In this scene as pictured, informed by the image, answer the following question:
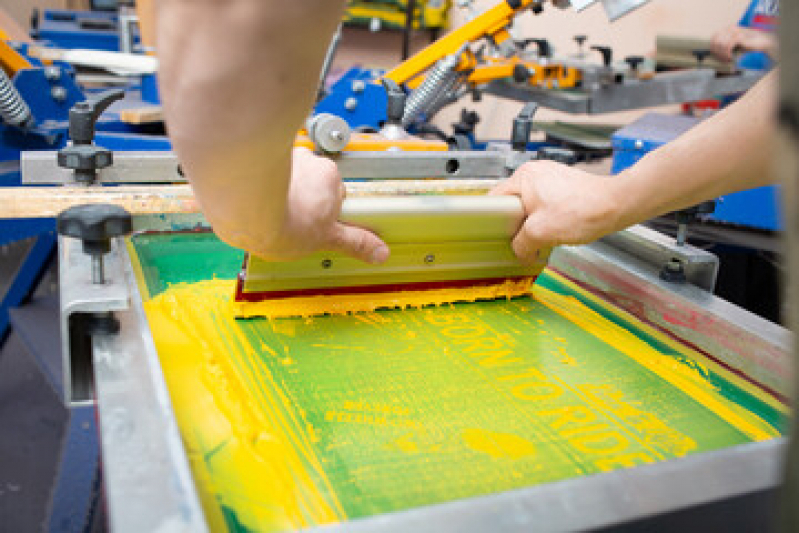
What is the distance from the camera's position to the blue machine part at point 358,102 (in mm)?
1938

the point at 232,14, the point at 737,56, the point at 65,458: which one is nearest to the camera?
the point at 232,14

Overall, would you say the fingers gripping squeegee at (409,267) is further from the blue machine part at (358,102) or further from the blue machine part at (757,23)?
the blue machine part at (757,23)

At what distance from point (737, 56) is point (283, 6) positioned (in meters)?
3.46

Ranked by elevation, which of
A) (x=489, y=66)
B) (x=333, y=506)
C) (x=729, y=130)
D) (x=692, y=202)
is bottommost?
(x=333, y=506)

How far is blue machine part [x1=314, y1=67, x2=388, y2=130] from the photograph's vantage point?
194 cm

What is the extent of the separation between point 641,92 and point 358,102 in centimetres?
144

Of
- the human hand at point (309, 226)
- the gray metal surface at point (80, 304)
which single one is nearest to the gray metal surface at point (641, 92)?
the human hand at point (309, 226)

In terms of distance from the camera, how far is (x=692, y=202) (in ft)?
3.00

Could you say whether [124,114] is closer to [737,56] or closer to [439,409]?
[439,409]

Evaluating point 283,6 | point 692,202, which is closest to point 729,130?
point 692,202

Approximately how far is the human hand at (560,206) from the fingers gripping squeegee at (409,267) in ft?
0.09

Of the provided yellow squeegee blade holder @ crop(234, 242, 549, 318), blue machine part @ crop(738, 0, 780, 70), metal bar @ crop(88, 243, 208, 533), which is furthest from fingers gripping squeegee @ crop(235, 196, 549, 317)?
blue machine part @ crop(738, 0, 780, 70)

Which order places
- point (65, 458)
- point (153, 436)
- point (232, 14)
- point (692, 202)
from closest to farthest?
point (232, 14)
point (153, 436)
point (692, 202)
point (65, 458)

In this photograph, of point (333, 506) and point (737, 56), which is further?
point (737, 56)
